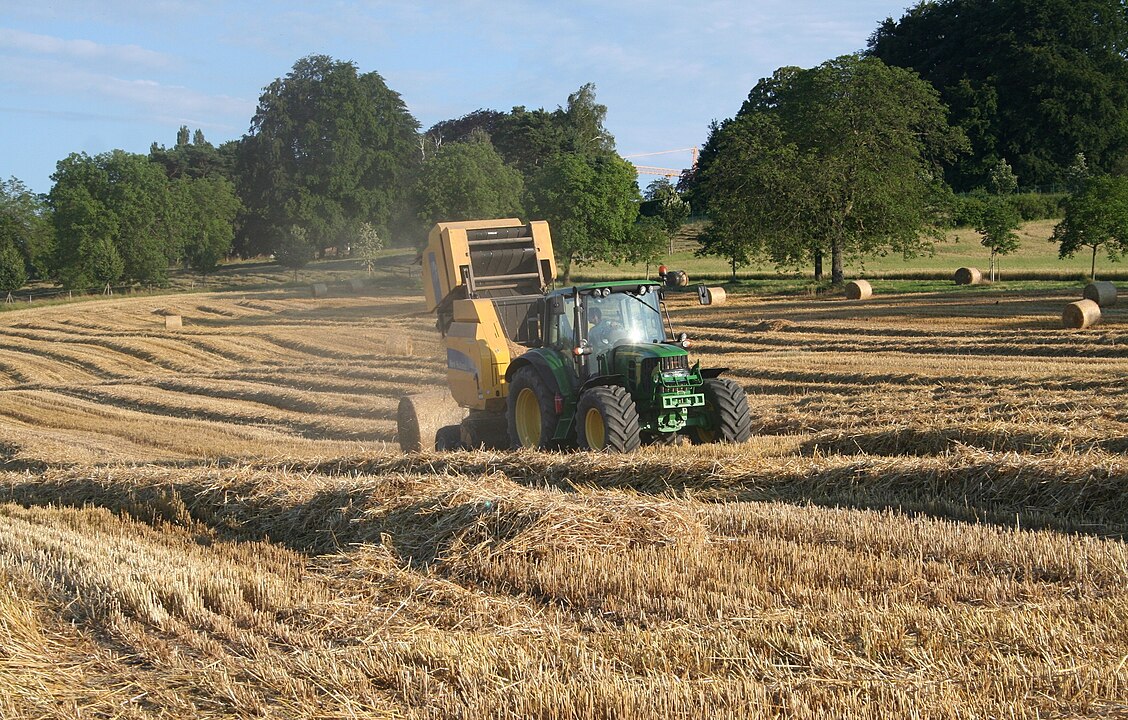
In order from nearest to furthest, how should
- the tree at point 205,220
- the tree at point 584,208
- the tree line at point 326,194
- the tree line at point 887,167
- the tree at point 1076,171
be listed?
the tree line at point 887,167 → the tree at point 584,208 → the tree line at point 326,194 → the tree at point 1076,171 → the tree at point 205,220

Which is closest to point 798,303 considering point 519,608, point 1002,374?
point 1002,374

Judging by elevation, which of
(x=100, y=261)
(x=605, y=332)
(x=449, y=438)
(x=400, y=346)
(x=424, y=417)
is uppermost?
(x=100, y=261)

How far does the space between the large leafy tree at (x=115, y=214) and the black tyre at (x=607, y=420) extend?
4808 cm

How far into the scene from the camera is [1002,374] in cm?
1491

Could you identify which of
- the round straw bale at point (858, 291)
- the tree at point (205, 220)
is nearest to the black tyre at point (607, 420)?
the round straw bale at point (858, 291)

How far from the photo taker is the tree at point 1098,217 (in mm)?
30391

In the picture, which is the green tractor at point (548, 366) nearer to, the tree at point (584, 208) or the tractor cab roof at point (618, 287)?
the tractor cab roof at point (618, 287)

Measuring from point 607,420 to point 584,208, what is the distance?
33858mm

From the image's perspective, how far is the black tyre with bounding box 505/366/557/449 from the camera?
395 inches

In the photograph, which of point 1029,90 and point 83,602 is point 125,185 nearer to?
point 1029,90

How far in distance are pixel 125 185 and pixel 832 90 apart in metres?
37.8

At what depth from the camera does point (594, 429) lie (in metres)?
9.31

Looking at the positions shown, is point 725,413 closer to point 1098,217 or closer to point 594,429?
point 594,429

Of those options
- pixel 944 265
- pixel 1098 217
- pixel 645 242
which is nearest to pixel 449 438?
pixel 1098 217
